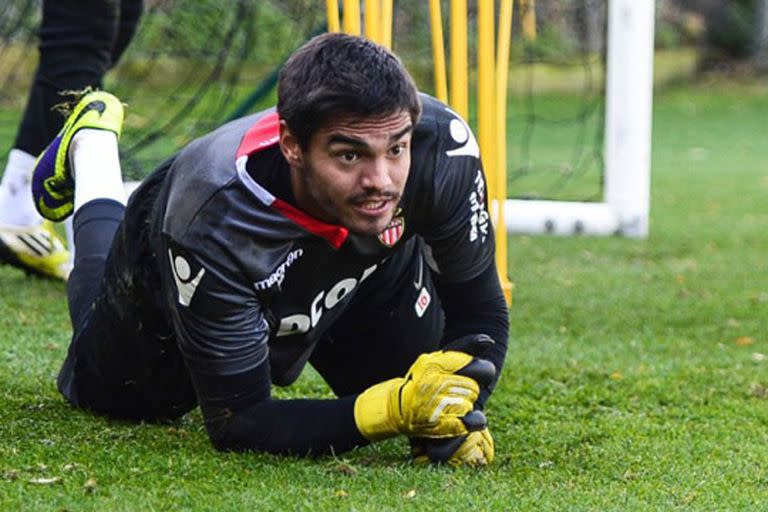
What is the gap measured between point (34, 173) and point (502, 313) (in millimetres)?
1233

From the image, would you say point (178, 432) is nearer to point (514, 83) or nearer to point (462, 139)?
point (462, 139)

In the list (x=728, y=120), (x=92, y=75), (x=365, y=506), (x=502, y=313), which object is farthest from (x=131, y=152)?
(x=728, y=120)

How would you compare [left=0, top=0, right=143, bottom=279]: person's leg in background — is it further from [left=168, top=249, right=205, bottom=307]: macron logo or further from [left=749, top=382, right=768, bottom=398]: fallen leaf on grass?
[left=749, top=382, right=768, bottom=398]: fallen leaf on grass

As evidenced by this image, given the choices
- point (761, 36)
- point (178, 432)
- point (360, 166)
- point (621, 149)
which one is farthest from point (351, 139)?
point (761, 36)

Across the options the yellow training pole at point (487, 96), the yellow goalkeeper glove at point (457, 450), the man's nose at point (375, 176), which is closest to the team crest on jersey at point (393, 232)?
the man's nose at point (375, 176)

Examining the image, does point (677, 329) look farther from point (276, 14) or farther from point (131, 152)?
point (276, 14)

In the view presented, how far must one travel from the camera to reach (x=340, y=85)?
217cm

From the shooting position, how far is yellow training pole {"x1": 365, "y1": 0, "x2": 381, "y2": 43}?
3.49 m

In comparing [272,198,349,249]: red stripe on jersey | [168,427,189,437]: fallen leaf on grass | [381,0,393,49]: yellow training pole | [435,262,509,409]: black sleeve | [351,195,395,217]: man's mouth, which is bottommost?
[168,427,189,437]: fallen leaf on grass

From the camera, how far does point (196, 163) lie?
7.96ft

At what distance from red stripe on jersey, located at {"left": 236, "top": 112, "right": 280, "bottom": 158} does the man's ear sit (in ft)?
0.36

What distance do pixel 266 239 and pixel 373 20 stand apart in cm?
128

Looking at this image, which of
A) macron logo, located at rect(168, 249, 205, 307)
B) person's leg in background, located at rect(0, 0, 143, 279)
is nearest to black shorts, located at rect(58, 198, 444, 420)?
macron logo, located at rect(168, 249, 205, 307)

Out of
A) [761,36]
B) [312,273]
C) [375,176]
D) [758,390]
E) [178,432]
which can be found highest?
[375,176]
